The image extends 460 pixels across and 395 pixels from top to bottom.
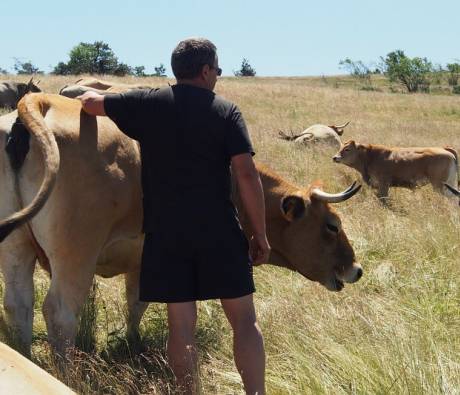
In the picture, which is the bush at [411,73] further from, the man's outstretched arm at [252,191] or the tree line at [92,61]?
the man's outstretched arm at [252,191]

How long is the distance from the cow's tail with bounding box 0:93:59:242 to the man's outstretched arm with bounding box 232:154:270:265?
107 centimetres

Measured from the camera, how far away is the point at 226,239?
4.29 m

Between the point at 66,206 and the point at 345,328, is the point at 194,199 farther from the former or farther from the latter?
the point at 345,328

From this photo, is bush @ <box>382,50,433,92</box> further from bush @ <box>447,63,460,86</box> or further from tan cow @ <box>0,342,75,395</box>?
tan cow @ <box>0,342,75,395</box>

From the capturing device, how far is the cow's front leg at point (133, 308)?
19.6 ft

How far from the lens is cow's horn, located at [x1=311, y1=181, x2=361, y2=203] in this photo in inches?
226

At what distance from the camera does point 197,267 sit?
14.2ft

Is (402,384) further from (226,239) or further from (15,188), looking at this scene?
(15,188)

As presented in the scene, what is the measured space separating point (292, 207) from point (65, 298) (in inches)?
79.4

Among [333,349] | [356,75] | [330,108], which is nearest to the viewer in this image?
[333,349]

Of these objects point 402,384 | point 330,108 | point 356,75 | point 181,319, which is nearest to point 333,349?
point 402,384

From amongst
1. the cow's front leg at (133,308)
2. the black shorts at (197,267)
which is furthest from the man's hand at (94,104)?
the cow's front leg at (133,308)

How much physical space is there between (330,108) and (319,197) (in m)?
33.9

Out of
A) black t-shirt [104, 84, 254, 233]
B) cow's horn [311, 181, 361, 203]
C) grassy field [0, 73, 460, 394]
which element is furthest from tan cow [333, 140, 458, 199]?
black t-shirt [104, 84, 254, 233]
